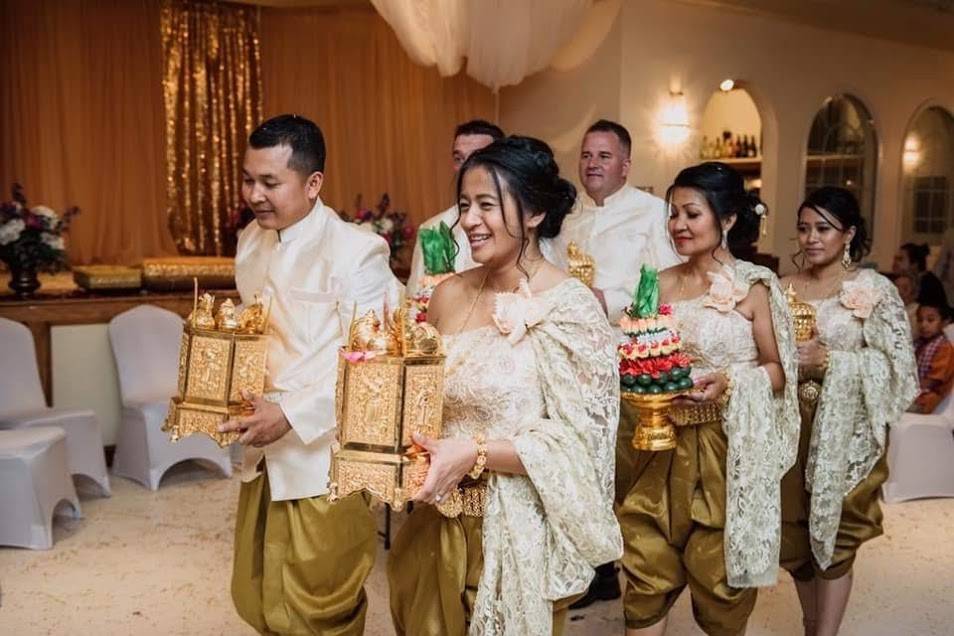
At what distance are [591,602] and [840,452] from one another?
1162mm

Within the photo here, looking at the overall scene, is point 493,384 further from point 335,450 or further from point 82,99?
point 82,99

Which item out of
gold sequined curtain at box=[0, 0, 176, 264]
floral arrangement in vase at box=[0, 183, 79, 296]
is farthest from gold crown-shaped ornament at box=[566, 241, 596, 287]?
gold sequined curtain at box=[0, 0, 176, 264]

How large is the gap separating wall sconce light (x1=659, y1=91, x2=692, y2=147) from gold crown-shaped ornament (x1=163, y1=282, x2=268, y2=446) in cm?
652

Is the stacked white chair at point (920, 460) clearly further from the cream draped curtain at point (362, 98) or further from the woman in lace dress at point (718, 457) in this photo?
the cream draped curtain at point (362, 98)

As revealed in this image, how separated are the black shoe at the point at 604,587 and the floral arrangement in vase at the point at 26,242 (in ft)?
12.5

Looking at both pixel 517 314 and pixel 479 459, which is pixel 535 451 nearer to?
pixel 479 459

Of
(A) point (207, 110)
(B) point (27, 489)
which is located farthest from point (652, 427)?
(A) point (207, 110)

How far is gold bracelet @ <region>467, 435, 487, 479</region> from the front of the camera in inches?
74.4

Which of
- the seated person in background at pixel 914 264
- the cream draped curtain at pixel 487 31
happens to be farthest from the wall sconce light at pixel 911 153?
the cream draped curtain at pixel 487 31

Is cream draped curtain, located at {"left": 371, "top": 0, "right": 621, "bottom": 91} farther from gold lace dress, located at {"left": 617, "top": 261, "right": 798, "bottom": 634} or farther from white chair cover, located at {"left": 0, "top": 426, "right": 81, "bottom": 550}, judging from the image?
gold lace dress, located at {"left": 617, "top": 261, "right": 798, "bottom": 634}

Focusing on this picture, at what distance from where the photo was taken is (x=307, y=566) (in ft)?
8.47

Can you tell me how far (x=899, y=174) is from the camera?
457 inches

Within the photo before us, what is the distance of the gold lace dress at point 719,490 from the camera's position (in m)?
2.79

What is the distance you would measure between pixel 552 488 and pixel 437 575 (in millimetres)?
356
